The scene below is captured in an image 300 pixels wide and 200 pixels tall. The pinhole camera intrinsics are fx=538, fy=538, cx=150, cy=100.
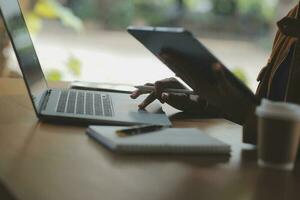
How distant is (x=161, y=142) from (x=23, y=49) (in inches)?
19.8

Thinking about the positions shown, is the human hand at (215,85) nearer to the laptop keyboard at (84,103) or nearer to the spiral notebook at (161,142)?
the spiral notebook at (161,142)

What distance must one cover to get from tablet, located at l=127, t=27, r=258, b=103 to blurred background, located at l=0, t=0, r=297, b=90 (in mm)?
1411

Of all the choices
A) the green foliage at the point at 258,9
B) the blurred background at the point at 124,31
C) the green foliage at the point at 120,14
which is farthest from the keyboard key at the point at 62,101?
the green foliage at the point at 258,9

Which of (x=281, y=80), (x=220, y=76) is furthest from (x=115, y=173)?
(x=281, y=80)

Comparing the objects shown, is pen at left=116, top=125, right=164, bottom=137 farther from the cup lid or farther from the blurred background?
the blurred background

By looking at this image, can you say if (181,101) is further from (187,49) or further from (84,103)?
(187,49)

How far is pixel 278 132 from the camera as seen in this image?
36.9 inches

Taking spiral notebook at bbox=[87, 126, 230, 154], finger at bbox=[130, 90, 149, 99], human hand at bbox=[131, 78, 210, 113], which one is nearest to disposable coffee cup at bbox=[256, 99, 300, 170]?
spiral notebook at bbox=[87, 126, 230, 154]

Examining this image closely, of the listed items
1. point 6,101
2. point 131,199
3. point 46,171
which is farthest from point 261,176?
point 6,101

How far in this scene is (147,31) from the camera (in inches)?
46.4

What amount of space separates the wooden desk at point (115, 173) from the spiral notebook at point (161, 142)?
0.05 ft

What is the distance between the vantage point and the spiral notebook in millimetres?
1018

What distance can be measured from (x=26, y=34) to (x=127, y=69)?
1.32 m

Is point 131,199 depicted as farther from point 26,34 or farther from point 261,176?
point 26,34
